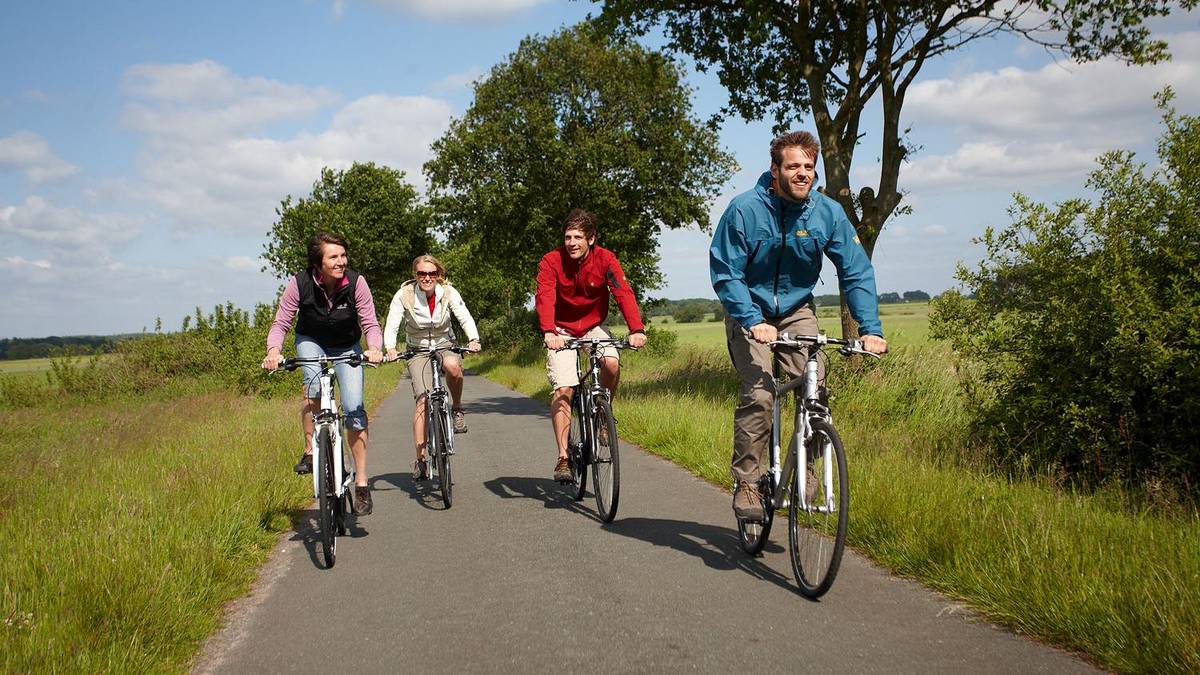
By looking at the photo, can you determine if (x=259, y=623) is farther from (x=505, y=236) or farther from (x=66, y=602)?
(x=505, y=236)

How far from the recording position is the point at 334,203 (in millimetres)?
47250

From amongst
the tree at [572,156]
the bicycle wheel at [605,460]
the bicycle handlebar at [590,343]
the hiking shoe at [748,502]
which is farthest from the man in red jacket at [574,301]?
the tree at [572,156]

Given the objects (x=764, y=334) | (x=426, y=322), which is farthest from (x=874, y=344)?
(x=426, y=322)

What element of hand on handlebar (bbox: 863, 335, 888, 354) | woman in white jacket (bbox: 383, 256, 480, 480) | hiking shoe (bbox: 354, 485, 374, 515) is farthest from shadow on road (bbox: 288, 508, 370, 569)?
hand on handlebar (bbox: 863, 335, 888, 354)

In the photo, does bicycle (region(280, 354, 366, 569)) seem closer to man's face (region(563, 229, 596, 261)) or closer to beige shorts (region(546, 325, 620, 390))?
beige shorts (region(546, 325, 620, 390))

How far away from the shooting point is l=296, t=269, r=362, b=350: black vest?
5.94 m

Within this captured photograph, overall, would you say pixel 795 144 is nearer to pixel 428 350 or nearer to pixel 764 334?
pixel 764 334

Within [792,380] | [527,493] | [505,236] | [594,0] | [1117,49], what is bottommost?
[527,493]

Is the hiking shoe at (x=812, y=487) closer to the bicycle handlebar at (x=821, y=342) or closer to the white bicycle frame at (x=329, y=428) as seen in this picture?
the bicycle handlebar at (x=821, y=342)

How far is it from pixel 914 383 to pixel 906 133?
419 centimetres

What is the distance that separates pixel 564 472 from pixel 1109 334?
4.17 m

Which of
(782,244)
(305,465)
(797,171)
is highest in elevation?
(797,171)

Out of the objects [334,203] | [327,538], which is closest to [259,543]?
[327,538]

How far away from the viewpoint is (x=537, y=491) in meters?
7.32
